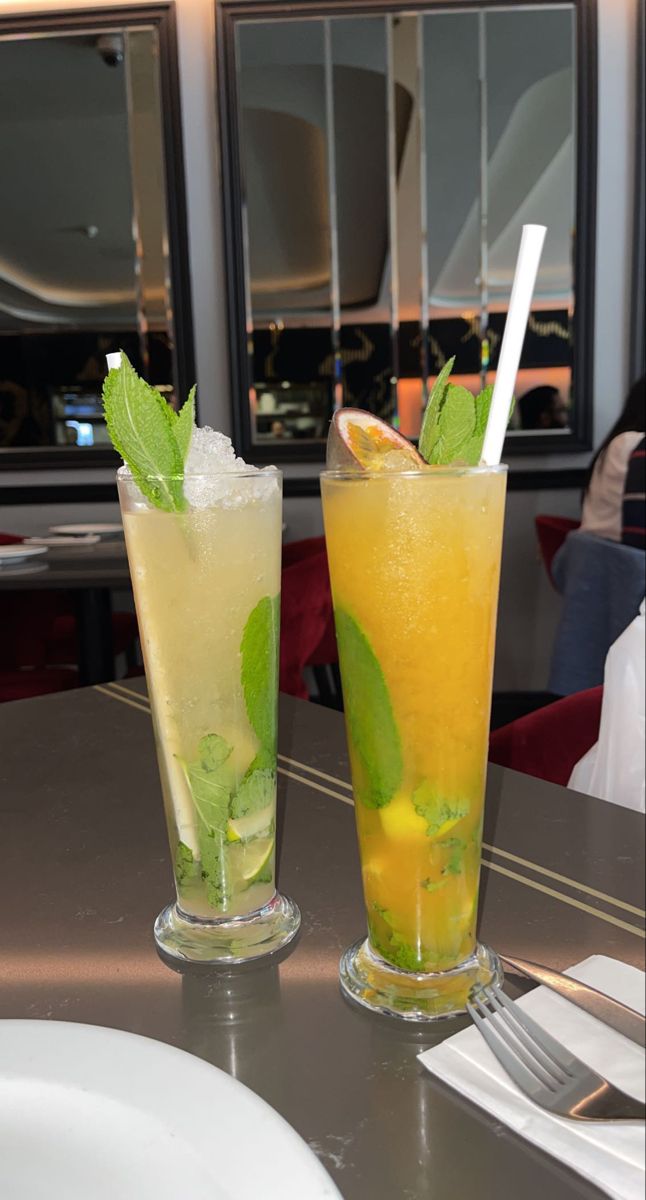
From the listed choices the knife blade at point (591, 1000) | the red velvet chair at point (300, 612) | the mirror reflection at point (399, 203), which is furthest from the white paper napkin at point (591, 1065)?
the mirror reflection at point (399, 203)

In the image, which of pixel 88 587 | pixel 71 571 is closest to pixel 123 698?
pixel 88 587

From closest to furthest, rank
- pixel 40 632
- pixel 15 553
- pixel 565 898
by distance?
pixel 565 898, pixel 15 553, pixel 40 632

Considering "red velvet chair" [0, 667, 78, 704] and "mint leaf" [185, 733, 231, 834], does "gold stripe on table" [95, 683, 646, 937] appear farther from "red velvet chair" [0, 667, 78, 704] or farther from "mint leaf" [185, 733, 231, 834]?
"red velvet chair" [0, 667, 78, 704]

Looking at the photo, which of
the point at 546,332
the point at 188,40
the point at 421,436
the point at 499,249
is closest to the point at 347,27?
the point at 188,40

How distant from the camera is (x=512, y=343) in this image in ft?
1.51

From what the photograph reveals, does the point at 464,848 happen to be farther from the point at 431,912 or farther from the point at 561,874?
the point at 561,874

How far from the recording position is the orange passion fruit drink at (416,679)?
0.45 m

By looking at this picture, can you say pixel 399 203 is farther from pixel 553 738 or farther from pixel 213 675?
pixel 213 675

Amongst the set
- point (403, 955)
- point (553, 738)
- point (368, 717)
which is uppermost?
point (368, 717)

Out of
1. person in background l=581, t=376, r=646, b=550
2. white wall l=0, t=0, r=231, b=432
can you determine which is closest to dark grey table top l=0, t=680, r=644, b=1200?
person in background l=581, t=376, r=646, b=550

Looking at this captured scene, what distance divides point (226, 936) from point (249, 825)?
62mm

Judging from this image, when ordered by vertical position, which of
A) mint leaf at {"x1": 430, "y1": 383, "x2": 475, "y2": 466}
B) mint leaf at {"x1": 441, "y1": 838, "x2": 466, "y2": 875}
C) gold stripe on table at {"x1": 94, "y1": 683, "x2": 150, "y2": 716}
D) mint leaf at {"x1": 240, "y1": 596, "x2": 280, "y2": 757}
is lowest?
gold stripe on table at {"x1": 94, "y1": 683, "x2": 150, "y2": 716}

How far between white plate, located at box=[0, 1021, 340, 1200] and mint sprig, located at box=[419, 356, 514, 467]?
→ 29 centimetres

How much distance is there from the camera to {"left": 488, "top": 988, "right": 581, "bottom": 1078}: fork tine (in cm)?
39
